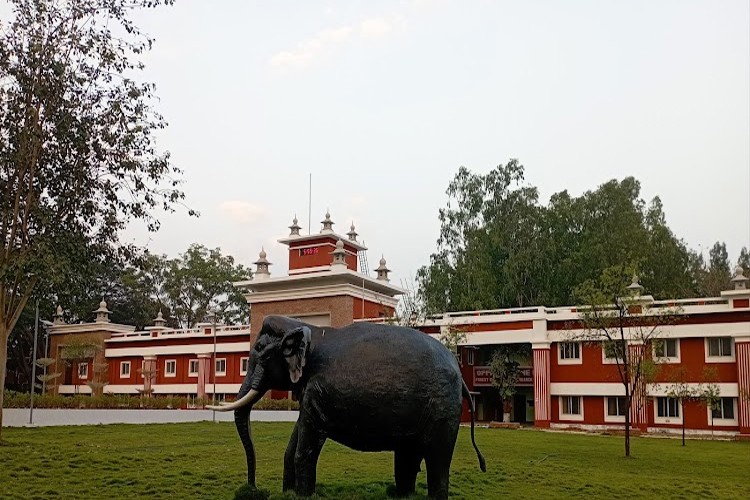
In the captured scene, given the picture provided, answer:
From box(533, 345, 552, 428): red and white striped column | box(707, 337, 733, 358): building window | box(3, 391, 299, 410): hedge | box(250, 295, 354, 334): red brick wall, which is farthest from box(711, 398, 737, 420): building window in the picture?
box(3, 391, 299, 410): hedge

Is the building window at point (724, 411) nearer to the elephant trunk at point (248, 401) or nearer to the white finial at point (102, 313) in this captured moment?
the elephant trunk at point (248, 401)

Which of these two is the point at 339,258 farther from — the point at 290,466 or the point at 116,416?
the point at 290,466

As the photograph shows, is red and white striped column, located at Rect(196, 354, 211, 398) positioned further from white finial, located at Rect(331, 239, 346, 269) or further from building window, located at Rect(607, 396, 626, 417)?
building window, located at Rect(607, 396, 626, 417)

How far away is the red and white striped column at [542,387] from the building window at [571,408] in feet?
2.03

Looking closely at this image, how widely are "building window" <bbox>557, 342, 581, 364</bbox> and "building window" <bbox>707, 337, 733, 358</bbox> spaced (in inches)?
212

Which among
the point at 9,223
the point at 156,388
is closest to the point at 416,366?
the point at 9,223

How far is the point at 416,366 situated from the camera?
9.18 metres

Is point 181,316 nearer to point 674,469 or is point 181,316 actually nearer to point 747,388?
point 747,388

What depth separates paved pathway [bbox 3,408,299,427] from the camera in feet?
86.9

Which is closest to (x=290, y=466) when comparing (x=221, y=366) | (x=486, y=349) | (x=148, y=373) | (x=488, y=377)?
(x=488, y=377)

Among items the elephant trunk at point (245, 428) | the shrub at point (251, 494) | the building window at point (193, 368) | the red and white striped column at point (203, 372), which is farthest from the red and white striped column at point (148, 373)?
the elephant trunk at point (245, 428)

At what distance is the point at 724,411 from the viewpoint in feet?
102

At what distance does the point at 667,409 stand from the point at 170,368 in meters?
30.0

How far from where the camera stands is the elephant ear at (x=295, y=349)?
9.41 m
